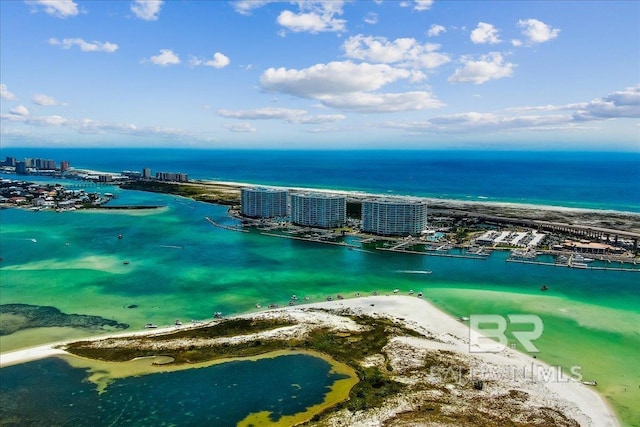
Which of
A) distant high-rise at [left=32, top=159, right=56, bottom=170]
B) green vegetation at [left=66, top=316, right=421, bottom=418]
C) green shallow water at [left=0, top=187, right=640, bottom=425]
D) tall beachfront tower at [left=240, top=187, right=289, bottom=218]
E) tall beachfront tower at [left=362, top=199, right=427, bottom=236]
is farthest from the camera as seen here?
distant high-rise at [left=32, top=159, right=56, bottom=170]

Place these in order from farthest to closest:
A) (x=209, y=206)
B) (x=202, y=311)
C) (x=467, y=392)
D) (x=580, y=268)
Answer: (x=209, y=206) → (x=580, y=268) → (x=202, y=311) → (x=467, y=392)

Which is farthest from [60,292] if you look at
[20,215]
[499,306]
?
[20,215]

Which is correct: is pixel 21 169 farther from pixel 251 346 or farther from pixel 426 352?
pixel 426 352

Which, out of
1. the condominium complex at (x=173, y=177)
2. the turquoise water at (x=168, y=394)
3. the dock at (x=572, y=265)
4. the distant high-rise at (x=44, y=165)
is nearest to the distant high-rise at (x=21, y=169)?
A: the distant high-rise at (x=44, y=165)

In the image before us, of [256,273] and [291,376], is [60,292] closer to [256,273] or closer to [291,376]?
[256,273]

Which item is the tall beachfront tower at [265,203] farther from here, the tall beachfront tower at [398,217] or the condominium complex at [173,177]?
the condominium complex at [173,177]

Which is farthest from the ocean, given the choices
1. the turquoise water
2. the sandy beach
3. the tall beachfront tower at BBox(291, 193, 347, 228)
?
the tall beachfront tower at BBox(291, 193, 347, 228)

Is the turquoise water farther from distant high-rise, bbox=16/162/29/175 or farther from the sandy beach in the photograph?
distant high-rise, bbox=16/162/29/175
